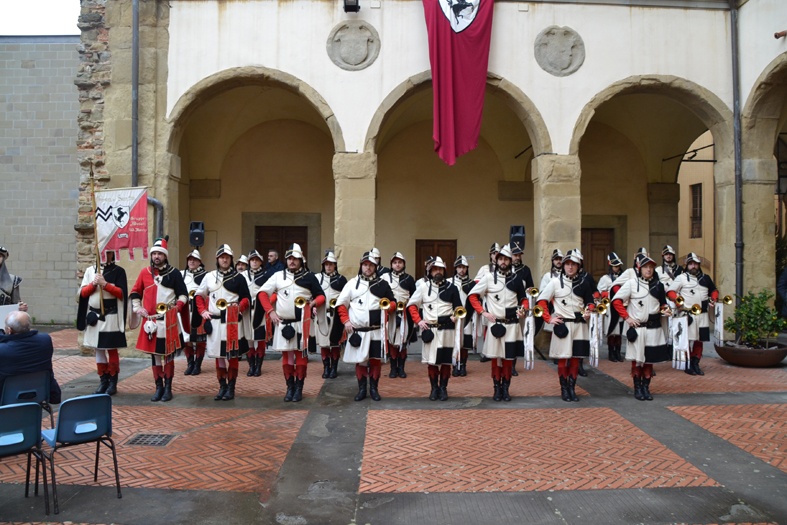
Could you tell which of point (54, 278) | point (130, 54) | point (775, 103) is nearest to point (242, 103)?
point (130, 54)

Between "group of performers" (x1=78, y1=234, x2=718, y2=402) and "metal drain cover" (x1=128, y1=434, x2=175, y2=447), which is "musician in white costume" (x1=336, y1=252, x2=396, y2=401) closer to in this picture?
"group of performers" (x1=78, y1=234, x2=718, y2=402)

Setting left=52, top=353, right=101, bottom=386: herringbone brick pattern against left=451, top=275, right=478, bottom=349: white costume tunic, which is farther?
left=451, top=275, right=478, bottom=349: white costume tunic

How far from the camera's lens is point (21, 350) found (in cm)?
498

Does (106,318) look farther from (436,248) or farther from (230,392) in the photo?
A: (436,248)

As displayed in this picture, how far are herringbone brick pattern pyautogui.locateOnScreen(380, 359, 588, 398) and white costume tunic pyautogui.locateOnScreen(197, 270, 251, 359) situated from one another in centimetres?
213

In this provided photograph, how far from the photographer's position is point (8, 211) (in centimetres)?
1557

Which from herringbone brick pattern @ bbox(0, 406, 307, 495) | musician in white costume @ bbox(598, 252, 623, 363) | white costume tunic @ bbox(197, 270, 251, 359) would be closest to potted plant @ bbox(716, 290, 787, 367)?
musician in white costume @ bbox(598, 252, 623, 363)

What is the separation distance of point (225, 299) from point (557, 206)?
6653 millimetres

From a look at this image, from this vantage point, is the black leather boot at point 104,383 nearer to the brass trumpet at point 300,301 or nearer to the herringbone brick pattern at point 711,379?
the brass trumpet at point 300,301

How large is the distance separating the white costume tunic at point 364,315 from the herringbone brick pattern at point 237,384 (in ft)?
3.67

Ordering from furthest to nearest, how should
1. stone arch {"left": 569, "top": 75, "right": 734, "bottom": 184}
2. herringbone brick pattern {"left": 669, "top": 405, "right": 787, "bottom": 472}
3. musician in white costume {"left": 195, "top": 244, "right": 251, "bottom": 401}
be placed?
stone arch {"left": 569, "top": 75, "right": 734, "bottom": 184}
musician in white costume {"left": 195, "top": 244, "right": 251, "bottom": 401}
herringbone brick pattern {"left": 669, "top": 405, "right": 787, "bottom": 472}

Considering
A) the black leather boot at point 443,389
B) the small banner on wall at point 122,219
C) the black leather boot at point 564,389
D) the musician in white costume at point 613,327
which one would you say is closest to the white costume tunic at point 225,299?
the small banner on wall at point 122,219

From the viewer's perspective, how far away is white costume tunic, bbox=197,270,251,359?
7.59 meters

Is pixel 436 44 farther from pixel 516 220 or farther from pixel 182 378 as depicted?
pixel 182 378
